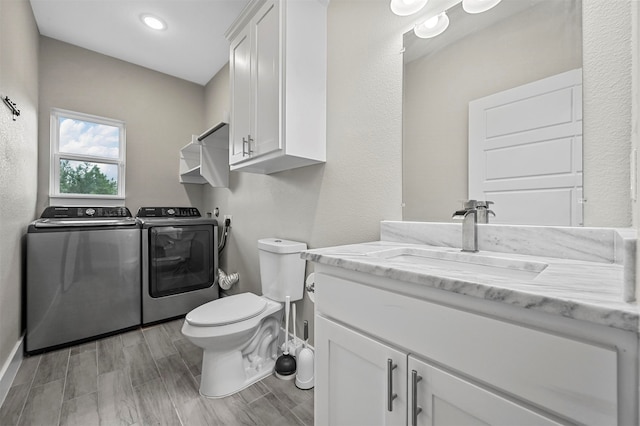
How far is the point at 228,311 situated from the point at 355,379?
977 mm

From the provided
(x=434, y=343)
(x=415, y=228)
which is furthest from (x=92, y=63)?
(x=434, y=343)

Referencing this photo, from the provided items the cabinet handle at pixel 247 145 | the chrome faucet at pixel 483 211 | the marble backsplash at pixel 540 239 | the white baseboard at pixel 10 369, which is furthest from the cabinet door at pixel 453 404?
the white baseboard at pixel 10 369

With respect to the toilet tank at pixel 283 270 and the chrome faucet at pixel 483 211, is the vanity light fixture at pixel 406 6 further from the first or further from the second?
the toilet tank at pixel 283 270

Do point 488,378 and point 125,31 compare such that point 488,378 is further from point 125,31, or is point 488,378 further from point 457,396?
point 125,31

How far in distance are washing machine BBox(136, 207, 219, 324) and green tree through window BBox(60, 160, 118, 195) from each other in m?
0.43

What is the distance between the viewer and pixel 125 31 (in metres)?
2.41

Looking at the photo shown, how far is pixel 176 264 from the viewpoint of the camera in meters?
2.54

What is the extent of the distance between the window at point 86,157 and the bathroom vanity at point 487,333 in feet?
9.59

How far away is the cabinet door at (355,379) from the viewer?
0.71 metres

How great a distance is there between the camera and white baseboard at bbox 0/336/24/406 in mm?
1433

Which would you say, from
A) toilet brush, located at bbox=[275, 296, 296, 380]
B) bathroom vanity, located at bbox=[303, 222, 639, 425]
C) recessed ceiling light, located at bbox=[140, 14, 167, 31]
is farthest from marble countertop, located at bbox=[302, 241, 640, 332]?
recessed ceiling light, located at bbox=[140, 14, 167, 31]

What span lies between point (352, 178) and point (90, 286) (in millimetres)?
2249

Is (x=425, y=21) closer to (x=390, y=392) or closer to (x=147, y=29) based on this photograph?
(x=390, y=392)

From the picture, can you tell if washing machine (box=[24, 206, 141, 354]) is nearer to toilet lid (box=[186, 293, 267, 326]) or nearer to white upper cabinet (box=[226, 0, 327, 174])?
toilet lid (box=[186, 293, 267, 326])
